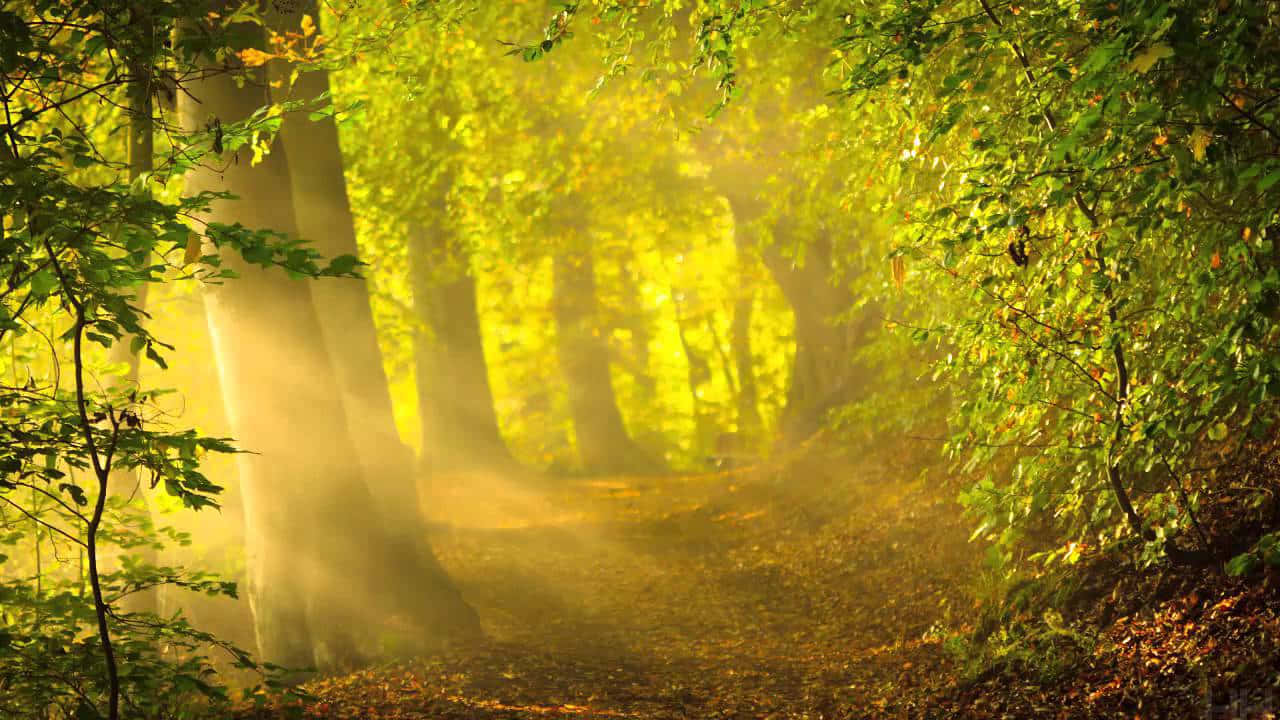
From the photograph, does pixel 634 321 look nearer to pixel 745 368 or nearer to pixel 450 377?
pixel 450 377

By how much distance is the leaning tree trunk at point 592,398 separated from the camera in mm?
23594

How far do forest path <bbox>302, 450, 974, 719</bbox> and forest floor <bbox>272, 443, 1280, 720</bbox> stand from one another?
0.03 m

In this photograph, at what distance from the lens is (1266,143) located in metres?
3.95

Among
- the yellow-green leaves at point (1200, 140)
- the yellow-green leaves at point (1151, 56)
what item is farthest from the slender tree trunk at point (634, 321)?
the yellow-green leaves at point (1151, 56)

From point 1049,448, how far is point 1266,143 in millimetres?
1752

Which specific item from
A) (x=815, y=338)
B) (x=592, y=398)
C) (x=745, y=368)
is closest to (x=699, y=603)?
(x=815, y=338)

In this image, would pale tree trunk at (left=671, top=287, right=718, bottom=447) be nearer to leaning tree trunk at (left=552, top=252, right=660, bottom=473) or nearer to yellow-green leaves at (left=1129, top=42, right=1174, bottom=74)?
leaning tree trunk at (left=552, top=252, right=660, bottom=473)

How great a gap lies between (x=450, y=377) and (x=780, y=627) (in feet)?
39.8

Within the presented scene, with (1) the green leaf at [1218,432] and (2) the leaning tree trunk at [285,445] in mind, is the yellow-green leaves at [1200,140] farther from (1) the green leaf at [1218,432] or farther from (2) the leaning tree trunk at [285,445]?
(2) the leaning tree trunk at [285,445]

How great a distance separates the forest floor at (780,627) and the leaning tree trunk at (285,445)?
818mm

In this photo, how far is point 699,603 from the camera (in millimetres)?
10609

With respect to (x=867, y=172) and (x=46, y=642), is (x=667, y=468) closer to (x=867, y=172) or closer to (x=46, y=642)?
(x=867, y=172)

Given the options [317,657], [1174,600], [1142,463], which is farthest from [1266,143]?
[317,657]

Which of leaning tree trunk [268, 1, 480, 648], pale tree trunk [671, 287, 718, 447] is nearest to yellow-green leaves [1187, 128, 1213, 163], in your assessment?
leaning tree trunk [268, 1, 480, 648]
